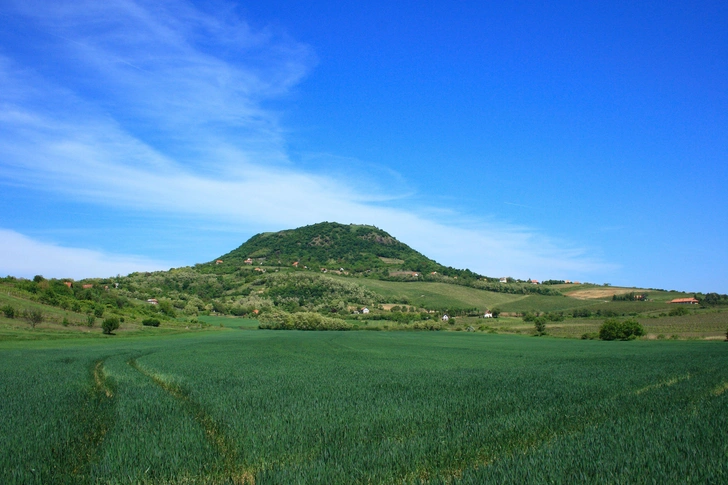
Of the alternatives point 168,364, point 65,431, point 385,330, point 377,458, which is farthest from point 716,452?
point 385,330

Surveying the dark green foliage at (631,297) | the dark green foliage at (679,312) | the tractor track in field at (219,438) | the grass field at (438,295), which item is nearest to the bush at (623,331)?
the dark green foliage at (679,312)

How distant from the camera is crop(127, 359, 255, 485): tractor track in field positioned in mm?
7764

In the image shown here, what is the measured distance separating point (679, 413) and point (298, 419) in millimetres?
9331

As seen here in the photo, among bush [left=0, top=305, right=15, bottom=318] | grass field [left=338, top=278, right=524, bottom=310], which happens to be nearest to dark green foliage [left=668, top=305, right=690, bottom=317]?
grass field [left=338, top=278, right=524, bottom=310]

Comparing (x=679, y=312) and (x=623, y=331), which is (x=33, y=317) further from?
(x=679, y=312)

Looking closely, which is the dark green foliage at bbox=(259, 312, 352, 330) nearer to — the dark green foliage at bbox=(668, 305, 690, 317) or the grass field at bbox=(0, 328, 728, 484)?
the dark green foliage at bbox=(668, 305, 690, 317)

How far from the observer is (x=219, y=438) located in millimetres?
9797

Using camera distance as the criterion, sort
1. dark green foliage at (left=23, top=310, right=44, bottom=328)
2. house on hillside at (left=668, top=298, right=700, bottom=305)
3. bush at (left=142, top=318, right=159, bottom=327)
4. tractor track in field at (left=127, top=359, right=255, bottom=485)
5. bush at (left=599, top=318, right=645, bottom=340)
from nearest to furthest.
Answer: tractor track in field at (left=127, top=359, right=255, bottom=485) → dark green foliage at (left=23, top=310, right=44, bottom=328) → bush at (left=599, top=318, right=645, bottom=340) → bush at (left=142, top=318, right=159, bottom=327) → house on hillside at (left=668, top=298, right=700, bottom=305)

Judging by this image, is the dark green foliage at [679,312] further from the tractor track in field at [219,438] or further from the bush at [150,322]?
the tractor track in field at [219,438]

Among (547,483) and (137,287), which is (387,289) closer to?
(137,287)

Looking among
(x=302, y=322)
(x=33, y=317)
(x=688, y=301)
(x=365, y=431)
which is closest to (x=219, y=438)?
(x=365, y=431)

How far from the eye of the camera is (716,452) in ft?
26.1

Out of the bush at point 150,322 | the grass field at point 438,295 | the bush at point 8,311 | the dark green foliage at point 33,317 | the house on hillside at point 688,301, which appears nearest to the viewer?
the dark green foliage at point 33,317

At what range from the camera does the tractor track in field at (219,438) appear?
7764mm
